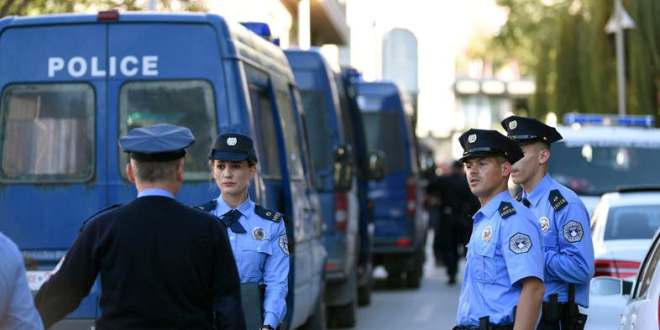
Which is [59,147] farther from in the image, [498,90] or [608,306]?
[498,90]

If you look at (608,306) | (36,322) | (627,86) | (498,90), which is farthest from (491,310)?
(498,90)

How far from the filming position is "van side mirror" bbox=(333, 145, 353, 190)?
14.7m

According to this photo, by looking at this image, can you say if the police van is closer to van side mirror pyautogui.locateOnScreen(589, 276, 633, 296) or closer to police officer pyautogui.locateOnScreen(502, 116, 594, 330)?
van side mirror pyautogui.locateOnScreen(589, 276, 633, 296)

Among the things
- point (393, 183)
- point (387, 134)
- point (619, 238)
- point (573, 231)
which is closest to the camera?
point (573, 231)

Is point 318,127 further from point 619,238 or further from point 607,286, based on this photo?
point 607,286

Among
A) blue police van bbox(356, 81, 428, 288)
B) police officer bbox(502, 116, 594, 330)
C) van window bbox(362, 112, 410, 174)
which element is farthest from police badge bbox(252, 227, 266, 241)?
van window bbox(362, 112, 410, 174)

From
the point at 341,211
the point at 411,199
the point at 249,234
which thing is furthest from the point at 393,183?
the point at 249,234

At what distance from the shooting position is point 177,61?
31.3ft

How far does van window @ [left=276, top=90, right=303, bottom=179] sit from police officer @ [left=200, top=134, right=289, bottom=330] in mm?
3629

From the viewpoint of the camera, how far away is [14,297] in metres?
5.05

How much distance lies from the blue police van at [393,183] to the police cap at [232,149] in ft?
44.5

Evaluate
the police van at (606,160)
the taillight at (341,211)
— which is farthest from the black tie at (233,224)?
the police van at (606,160)

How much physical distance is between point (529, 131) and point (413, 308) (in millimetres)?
11590

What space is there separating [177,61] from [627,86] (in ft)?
85.9
